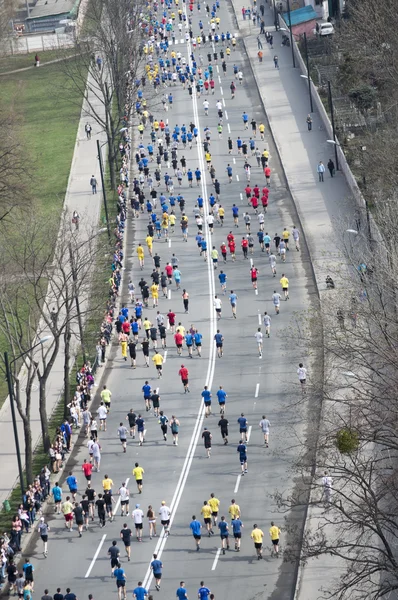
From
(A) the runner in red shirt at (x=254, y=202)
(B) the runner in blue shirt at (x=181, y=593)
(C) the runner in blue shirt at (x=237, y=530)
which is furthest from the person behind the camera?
(A) the runner in red shirt at (x=254, y=202)

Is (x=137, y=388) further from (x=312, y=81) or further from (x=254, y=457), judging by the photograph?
(x=312, y=81)

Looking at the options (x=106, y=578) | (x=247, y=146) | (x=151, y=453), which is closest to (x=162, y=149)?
(x=247, y=146)

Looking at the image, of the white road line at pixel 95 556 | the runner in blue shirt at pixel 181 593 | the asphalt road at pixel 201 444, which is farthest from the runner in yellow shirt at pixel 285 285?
the runner in blue shirt at pixel 181 593

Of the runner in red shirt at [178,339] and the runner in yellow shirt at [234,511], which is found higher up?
the runner in yellow shirt at [234,511]

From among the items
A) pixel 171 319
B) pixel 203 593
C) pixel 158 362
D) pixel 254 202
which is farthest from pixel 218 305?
pixel 203 593

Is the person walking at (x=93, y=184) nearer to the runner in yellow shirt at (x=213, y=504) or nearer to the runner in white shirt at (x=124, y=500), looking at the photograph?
the runner in white shirt at (x=124, y=500)

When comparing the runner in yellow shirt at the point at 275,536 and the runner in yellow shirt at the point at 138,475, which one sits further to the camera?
the runner in yellow shirt at the point at 138,475

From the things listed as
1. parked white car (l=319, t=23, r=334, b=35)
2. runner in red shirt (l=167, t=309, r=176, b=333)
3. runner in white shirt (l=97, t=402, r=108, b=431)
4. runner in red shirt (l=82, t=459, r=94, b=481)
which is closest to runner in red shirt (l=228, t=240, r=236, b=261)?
runner in red shirt (l=167, t=309, r=176, b=333)

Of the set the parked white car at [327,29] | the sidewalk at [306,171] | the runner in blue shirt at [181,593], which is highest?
the parked white car at [327,29]
